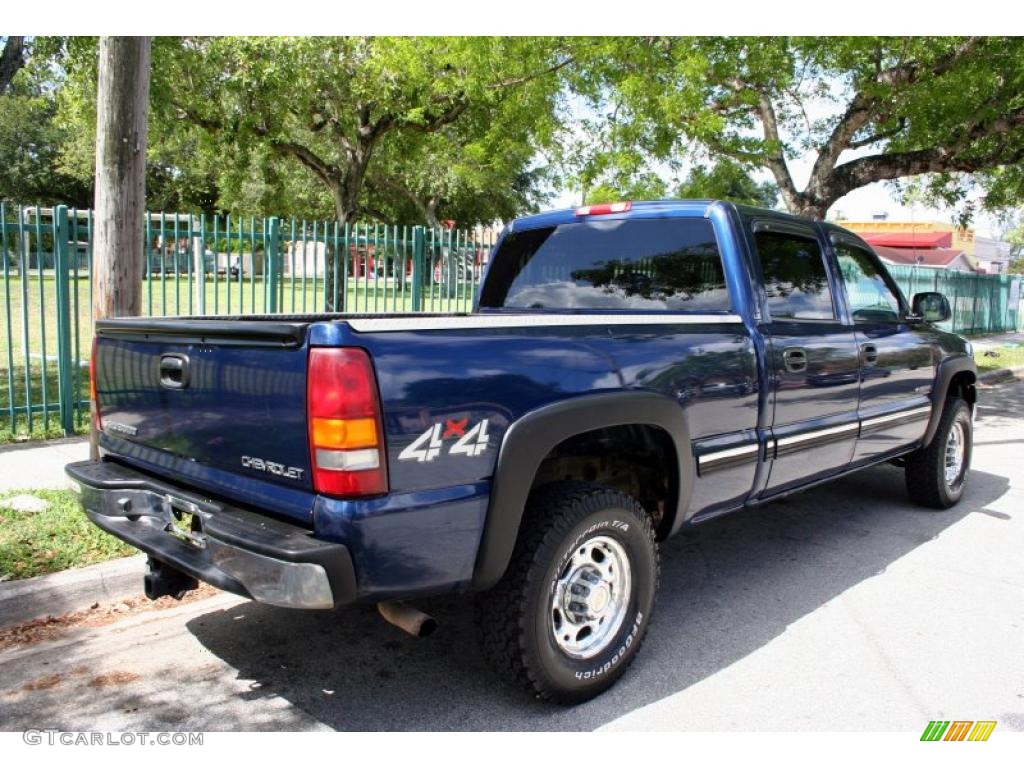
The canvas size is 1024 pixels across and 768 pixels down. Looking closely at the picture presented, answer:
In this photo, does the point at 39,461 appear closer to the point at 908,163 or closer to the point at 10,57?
the point at 10,57

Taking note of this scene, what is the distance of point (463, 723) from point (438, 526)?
906mm

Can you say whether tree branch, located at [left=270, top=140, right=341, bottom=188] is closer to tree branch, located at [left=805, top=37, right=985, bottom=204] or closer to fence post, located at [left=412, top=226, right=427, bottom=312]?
fence post, located at [left=412, top=226, right=427, bottom=312]

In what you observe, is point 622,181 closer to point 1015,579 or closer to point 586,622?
point 1015,579

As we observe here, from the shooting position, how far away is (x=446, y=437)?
2.46 metres

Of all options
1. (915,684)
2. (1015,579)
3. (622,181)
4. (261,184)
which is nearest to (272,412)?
(915,684)

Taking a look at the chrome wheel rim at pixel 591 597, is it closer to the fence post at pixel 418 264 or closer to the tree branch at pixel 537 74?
the fence post at pixel 418 264

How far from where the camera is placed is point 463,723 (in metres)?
2.90

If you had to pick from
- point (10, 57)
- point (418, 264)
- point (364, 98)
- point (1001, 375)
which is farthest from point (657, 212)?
point (364, 98)

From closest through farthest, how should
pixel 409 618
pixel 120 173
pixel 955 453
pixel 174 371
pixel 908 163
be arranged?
pixel 409 618 < pixel 174 371 < pixel 120 173 < pixel 955 453 < pixel 908 163

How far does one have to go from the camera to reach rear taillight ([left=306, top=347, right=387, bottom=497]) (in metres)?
2.31

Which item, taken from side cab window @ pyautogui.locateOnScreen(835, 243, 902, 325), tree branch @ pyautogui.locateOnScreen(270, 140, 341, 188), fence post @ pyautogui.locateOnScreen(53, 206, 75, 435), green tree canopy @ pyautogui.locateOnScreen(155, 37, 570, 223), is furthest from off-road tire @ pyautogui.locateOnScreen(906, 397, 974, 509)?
tree branch @ pyautogui.locateOnScreen(270, 140, 341, 188)

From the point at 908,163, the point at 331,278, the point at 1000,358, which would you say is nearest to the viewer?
the point at 331,278

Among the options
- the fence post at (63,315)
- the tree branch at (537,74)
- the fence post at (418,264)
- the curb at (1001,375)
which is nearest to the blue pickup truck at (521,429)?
the fence post at (63,315)

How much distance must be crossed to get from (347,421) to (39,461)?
4.68m
